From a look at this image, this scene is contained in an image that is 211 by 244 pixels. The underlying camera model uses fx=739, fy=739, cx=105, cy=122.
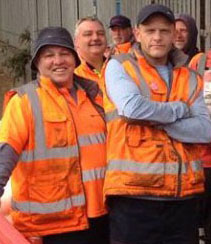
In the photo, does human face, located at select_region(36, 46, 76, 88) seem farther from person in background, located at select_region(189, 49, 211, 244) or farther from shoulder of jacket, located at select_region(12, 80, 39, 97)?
person in background, located at select_region(189, 49, 211, 244)

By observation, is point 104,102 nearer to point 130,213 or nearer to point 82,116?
point 82,116

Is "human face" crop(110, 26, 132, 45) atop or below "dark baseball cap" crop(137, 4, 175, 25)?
below

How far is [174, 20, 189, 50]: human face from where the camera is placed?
18.2ft

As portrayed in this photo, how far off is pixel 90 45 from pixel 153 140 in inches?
63.3

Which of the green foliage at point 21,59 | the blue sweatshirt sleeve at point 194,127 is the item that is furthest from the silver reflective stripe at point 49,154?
the green foliage at point 21,59

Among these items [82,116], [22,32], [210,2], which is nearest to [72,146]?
[82,116]

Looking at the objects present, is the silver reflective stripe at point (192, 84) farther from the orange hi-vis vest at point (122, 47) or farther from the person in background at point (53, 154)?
the orange hi-vis vest at point (122, 47)

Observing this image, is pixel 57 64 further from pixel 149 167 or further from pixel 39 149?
pixel 149 167

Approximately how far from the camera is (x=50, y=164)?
3.75m

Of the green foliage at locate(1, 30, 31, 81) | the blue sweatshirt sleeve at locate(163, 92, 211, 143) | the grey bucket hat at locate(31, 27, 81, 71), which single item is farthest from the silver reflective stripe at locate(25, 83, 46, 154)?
the green foliage at locate(1, 30, 31, 81)

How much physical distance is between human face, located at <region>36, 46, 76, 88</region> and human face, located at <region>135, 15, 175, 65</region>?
1.35 ft

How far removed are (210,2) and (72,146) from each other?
167 inches

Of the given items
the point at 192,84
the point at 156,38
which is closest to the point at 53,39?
the point at 156,38

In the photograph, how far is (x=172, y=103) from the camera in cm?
384
